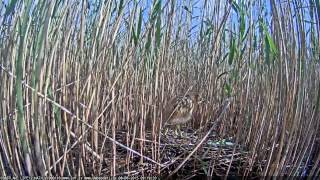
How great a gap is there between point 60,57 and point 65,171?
0.33 metres

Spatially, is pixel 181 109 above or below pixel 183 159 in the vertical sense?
above

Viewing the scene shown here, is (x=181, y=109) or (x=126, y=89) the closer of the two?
(x=126, y=89)

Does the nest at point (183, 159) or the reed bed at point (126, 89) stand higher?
the reed bed at point (126, 89)

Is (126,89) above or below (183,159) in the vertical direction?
above

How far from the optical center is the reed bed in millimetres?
990

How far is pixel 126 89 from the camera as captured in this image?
1.48 meters

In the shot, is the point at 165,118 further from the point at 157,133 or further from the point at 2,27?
the point at 2,27

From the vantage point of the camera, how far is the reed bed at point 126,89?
3.25 feet

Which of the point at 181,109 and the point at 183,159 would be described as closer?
the point at 183,159

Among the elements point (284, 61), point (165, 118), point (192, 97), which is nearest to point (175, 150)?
point (165, 118)

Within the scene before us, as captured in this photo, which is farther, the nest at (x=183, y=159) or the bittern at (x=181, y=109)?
the bittern at (x=181, y=109)

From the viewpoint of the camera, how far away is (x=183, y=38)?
1.80 metres

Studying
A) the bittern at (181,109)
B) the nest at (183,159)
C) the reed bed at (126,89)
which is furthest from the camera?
the bittern at (181,109)

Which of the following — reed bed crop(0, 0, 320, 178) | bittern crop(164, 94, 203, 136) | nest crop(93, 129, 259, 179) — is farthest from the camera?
bittern crop(164, 94, 203, 136)
